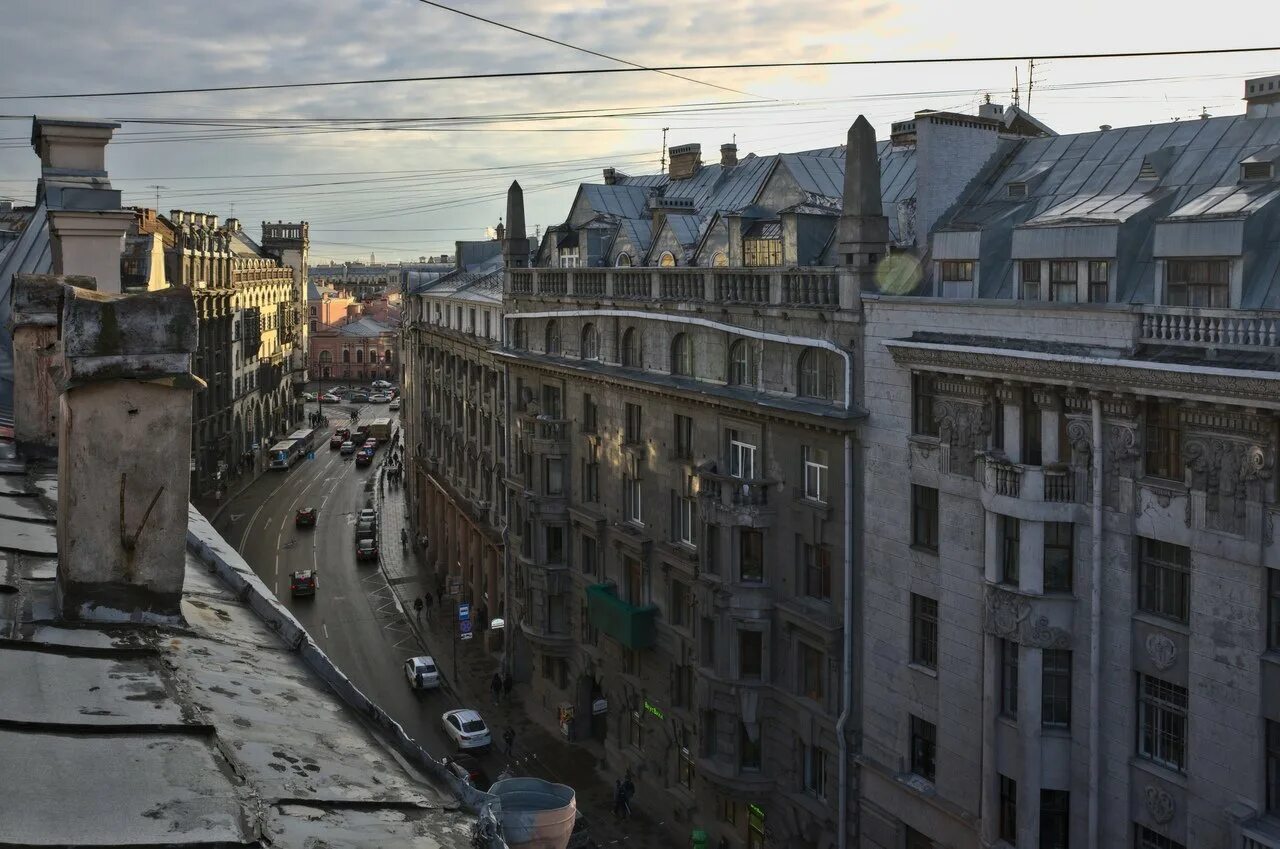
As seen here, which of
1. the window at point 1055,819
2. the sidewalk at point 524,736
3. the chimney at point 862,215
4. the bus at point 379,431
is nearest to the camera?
the window at point 1055,819

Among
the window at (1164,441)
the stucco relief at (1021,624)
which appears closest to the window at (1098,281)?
the window at (1164,441)

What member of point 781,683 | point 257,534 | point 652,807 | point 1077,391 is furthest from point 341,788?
point 257,534

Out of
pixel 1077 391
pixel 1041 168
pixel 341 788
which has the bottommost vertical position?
pixel 341 788

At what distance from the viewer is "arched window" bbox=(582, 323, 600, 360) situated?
156 ft

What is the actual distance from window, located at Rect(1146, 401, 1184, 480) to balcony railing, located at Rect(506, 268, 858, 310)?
31.1ft

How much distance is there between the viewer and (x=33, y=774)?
755 centimetres

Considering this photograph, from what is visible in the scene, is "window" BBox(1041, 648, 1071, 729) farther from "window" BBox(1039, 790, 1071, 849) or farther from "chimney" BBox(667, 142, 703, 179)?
"chimney" BBox(667, 142, 703, 179)

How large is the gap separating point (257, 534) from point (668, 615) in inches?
2104

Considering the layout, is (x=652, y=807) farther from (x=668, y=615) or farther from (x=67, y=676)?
(x=67, y=676)

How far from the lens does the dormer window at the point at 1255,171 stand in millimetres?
27047

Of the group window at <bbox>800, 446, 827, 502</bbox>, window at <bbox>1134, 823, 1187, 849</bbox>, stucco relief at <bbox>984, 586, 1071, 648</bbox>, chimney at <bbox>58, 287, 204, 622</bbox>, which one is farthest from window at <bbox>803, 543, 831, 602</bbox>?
chimney at <bbox>58, 287, 204, 622</bbox>

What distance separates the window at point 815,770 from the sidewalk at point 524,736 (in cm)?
812

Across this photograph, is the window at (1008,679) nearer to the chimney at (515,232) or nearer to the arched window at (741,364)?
the arched window at (741,364)

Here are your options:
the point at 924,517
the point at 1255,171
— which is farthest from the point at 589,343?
the point at 1255,171
